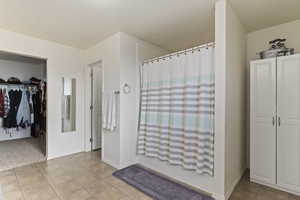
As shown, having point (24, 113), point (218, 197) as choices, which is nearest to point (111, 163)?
point (218, 197)

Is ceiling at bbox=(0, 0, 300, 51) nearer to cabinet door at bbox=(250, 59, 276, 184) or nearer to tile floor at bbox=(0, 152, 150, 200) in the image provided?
cabinet door at bbox=(250, 59, 276, 184)

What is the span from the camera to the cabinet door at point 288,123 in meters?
2.06

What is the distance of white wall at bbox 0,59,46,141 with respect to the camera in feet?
15.5

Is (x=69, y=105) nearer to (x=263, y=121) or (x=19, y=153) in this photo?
(x=19, y=153)

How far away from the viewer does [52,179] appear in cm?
245

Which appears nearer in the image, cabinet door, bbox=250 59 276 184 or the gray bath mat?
the gray bath mat

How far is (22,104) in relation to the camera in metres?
4.60

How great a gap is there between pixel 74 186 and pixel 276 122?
9.79ft

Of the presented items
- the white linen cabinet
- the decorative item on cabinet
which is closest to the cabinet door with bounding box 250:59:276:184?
the white linen cabinet

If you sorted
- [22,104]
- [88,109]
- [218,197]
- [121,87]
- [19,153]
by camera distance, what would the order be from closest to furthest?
[218,197] < [121,87] < [19,153] < [88,109] < [22,104]

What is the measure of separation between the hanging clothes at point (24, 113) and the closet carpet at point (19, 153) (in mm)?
541

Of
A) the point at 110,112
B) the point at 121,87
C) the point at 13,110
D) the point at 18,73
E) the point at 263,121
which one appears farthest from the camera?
the point at 18,73

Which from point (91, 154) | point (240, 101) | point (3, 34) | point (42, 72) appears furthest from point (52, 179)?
point (42, 72)

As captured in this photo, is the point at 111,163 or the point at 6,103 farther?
the point at 6,103
